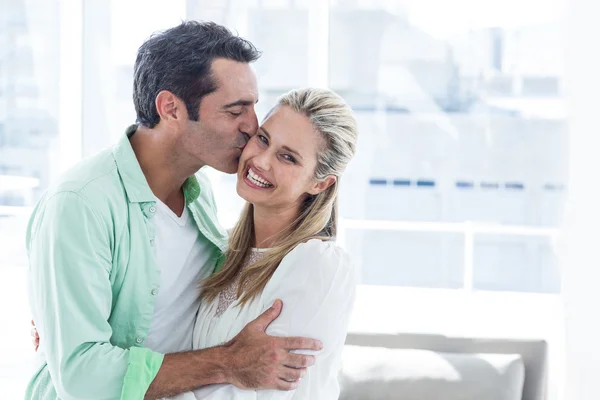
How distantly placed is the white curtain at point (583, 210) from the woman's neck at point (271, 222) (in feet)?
8.10

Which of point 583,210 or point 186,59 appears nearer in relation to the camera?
point 186,59

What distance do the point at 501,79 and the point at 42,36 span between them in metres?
3.88

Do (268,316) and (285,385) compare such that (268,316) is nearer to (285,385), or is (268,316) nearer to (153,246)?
(285,385)

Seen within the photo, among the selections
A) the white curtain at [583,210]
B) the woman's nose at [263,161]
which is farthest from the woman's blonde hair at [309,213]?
the white curtain at [583,210]

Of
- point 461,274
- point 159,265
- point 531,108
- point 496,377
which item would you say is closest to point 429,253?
point 461,274

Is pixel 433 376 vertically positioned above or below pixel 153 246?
below

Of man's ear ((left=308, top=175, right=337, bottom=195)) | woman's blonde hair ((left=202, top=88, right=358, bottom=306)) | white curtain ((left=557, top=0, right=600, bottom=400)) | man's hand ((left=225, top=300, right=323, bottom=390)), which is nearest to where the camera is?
man's hand ((left=225, top=300, right=323, bottom=390))

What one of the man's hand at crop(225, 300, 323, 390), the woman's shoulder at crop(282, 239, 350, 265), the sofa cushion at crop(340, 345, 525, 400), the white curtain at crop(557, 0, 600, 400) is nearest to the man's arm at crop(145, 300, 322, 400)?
the man's hand at crop(225, 300, 323, 390)

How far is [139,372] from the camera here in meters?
1.70

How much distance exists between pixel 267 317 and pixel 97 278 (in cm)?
39

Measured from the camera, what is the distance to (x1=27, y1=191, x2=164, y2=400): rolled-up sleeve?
5.54 feet

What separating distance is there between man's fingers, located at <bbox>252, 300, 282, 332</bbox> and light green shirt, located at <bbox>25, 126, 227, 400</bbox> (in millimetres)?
240

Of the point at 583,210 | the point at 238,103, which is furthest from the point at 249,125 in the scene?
the point at 583,210

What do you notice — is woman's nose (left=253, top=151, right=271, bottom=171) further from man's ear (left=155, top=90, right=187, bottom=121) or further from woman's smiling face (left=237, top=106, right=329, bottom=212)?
man's ear (left=155, top=90, right=187, bottom=121)
